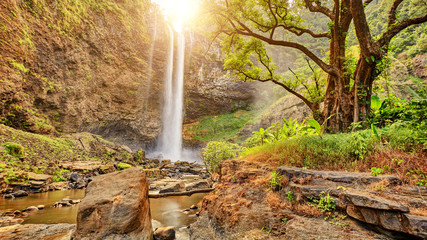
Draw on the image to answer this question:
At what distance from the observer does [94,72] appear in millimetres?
22844

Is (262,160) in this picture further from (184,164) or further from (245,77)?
(184,164)

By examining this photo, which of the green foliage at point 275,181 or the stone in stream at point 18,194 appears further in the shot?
the stone in stream at point 18,194

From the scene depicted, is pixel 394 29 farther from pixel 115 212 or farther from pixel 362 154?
pixel 115 212

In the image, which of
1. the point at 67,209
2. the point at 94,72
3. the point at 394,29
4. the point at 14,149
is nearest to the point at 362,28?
the point at 394,29

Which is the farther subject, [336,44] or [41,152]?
[41,152]

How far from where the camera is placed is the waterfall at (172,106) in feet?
103

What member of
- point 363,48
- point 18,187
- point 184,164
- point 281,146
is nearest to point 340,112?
point 363,48

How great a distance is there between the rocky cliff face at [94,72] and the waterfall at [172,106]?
48.4 inches

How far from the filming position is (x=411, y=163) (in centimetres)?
297

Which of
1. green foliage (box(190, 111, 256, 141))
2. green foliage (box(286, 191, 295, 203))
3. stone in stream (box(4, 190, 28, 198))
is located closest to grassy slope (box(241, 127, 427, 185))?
green foliage (box(286, 191, 295, 203))

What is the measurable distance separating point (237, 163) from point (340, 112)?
4168 mm

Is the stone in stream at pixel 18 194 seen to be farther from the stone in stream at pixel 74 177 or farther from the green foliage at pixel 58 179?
the stone in stream at pixel 74 177

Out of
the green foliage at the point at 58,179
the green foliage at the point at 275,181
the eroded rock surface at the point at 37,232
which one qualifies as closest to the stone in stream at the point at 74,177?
the green foliage at the point at 58,179

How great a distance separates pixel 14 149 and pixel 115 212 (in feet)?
40.1
